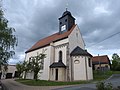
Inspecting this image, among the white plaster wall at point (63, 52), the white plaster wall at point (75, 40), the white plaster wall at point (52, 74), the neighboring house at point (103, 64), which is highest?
the white plaster wall at point (75, 40)

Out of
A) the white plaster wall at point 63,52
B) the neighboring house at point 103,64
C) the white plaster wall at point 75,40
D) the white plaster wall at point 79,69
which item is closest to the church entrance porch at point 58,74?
the white plaster wall at point 63,52

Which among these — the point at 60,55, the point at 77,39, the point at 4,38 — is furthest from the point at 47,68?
the point at 4,38

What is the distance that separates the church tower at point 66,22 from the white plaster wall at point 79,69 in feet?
27.4

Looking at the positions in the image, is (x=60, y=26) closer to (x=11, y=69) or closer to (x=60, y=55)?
(x=60, y=55)

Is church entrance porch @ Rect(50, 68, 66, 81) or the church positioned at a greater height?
the church

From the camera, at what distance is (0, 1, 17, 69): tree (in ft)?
41.6

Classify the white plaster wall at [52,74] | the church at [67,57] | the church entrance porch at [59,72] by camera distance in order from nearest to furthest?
the church at [67,57], the church entrance porch at [59,72], the white plaster wall at [52,74]

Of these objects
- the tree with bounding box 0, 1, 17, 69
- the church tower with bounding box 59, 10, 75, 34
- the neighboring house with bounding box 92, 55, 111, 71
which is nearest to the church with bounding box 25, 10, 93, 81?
the church tower with bounding box 59, 10, 75, 34

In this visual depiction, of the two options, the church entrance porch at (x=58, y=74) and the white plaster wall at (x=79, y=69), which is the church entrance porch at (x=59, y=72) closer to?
the church entrance porch at (x=58, y=74)

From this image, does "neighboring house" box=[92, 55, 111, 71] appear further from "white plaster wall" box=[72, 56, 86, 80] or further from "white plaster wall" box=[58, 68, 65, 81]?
"white plaster wall" box=[58, 68, 65, 81]

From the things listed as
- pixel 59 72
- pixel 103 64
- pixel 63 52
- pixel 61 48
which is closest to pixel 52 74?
pixel 59 72

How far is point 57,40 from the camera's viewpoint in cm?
2694

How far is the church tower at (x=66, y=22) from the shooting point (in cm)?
2789

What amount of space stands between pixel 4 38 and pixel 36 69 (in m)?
8.78
